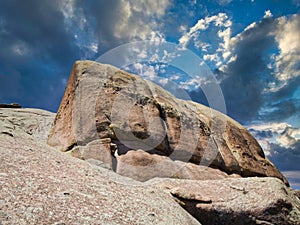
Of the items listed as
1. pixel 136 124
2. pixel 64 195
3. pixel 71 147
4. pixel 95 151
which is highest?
pixel 136 124

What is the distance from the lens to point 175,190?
8891 millimetres

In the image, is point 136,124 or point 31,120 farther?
point 31,120

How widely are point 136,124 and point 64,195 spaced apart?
6.84 m

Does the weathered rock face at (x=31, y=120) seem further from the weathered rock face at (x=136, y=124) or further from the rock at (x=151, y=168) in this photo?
the rock at (x=151, y=168)

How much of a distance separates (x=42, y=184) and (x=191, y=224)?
3.75 meters

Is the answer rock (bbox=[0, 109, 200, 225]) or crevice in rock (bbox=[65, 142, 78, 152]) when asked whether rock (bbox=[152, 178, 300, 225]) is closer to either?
rock (bbox=[0, 109, 200, 225])

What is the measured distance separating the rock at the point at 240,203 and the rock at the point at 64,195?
0.95m

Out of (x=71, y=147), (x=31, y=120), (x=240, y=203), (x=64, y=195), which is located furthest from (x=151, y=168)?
(x=31, y=120)

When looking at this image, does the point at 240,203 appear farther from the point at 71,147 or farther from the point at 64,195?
the point at 71,147

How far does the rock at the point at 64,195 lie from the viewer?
5.45 meters

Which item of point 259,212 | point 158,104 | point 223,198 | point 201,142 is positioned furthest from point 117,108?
point 259,212

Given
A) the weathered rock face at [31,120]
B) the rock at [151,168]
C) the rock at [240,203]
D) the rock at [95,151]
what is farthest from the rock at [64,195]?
the weathered rock face at [31,120]

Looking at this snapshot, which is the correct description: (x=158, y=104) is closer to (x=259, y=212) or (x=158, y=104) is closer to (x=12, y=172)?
(x=259, y=212)

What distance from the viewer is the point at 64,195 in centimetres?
616
